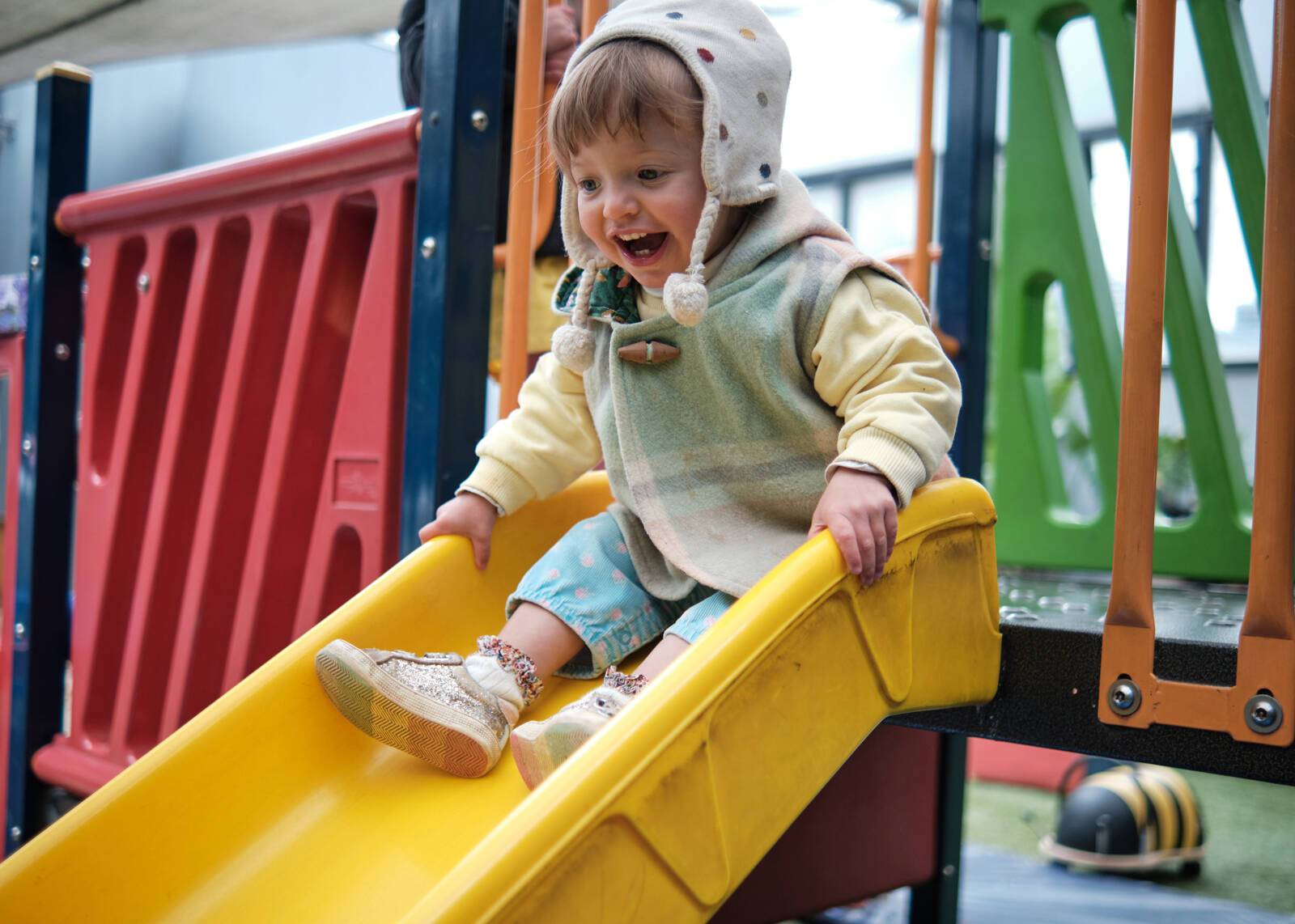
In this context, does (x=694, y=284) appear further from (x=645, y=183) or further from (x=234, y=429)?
(x=234, y=429)

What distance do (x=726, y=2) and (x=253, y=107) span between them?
5.58 metres

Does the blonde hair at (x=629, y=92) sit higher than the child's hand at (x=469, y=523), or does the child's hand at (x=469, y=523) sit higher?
the blonde hair at (x=629, y=92)

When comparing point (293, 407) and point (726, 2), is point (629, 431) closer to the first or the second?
point (726, 2)

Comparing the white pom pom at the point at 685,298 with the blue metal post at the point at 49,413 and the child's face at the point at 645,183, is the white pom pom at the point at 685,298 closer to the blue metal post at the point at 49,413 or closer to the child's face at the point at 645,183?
the child's face at the point at 645,183

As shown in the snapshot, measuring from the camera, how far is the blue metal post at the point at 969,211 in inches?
71.6

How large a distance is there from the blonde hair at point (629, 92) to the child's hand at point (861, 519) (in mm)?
324

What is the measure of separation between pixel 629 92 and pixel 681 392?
10.4 inches

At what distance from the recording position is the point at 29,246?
6.27 feet

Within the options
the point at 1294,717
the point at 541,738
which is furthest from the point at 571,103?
the point at 1294,717

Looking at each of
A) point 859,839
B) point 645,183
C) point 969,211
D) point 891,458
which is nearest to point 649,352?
point 645,183

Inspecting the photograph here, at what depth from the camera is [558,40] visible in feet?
4.90

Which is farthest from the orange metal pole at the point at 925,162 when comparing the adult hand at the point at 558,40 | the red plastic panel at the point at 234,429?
the red plastic panel at the point at 234,429

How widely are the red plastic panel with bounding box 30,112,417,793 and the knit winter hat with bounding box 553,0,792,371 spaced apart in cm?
43

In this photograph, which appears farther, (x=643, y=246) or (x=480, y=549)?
(x=480, y=549)
